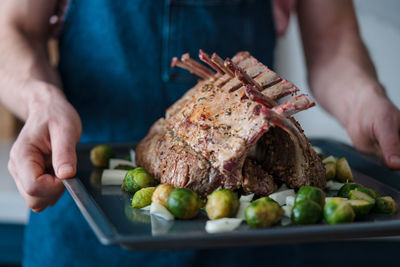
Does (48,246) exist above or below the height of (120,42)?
below

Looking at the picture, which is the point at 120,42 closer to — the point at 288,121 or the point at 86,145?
the point at 86,145

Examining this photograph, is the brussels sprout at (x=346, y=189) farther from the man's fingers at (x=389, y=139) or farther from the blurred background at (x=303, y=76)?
the blurred background at (x=303, y=76)

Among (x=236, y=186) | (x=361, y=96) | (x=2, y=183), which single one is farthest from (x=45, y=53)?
(x=2, y=183)

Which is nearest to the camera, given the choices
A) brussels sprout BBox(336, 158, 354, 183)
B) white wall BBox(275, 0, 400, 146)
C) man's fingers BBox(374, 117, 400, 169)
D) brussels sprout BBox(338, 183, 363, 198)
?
brussels sprout BBox(338, 183, 363, 198)

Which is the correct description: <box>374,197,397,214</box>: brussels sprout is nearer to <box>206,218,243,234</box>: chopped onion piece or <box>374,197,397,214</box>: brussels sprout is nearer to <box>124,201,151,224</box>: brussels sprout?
<box>206,218,243,234</box>: chopped onion piece

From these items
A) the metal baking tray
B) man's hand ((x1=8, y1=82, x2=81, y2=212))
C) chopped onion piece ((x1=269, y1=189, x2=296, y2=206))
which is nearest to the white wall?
the metal baking tray

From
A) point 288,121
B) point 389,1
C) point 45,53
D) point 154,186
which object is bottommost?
point 154,186
